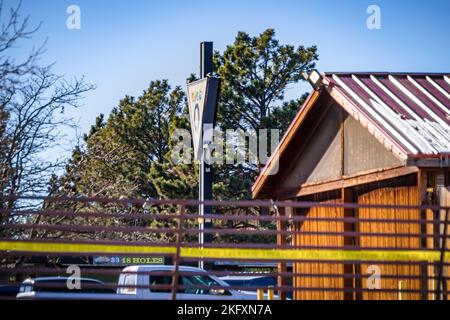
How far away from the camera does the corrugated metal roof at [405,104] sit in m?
13.7

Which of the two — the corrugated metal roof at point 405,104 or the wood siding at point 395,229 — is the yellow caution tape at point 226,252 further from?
the corrugated metal roof at point 405,104

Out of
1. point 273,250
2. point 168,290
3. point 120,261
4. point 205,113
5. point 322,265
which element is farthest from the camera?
point 120,261

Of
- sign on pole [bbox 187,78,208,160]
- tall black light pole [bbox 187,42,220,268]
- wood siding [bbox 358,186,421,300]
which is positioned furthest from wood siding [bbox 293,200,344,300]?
sign on pole [bbox 187,78,208,160]

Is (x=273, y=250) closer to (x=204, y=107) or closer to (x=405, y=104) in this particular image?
(x=405, y=104)

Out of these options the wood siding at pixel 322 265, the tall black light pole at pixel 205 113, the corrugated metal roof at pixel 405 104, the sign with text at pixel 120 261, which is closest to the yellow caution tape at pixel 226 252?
the corrugated metal roof at pixel 405 104

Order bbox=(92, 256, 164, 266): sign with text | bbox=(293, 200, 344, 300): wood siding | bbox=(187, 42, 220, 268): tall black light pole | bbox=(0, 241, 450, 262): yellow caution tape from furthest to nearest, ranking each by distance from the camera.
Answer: bbox=(92, 256, 164, 266): sign with text < bbox=(187, 42, 220, 268): tall black light pole < bbox=(293, 200, 344, 300): wood siding < bbox=(0, 241, 450, 262): yellow caution tape

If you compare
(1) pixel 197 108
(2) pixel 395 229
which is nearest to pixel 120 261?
(1) pixel 197 108

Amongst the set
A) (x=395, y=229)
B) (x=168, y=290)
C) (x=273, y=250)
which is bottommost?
(x=168, y=290)

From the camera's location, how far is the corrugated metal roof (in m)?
13.7

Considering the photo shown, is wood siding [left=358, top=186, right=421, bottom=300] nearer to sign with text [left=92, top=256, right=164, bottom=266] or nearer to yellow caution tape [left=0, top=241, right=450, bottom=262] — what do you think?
yellow caution tape [left=0, top=241, right=450, bottom=262]

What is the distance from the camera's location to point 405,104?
15.7 m

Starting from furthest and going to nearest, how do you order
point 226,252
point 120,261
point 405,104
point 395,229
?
point 120,261
point 405,104
point 395,229
point 226,252

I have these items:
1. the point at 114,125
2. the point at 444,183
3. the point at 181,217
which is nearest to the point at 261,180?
the point at 444,183
